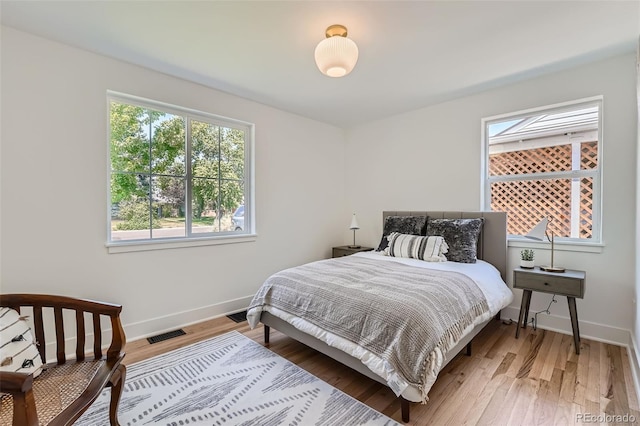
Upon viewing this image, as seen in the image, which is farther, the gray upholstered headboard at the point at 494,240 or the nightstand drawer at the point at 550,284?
the gray upholstered headboard at the point at 494,240

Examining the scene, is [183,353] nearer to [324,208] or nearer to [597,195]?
[324,208]

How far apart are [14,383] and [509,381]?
2564 mm

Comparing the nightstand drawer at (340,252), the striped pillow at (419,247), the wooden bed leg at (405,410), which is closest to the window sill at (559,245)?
the striped pillow at (419,247)

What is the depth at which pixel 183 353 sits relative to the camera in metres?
2.37

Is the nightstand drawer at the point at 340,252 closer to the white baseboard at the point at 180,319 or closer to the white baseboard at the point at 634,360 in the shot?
the white baseboard at the point at 180,319

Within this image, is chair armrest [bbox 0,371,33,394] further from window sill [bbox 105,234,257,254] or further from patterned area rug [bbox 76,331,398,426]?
window sill [bbox 105,234,257,254]

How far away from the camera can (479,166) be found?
128 inches

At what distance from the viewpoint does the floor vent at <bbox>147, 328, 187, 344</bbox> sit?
2.60 metres

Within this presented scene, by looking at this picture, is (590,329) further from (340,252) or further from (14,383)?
(14,383)

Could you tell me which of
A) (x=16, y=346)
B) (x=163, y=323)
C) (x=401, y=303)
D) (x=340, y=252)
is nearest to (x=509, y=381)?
(x=401, y=303)

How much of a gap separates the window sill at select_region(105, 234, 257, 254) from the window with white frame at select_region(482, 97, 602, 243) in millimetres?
2832

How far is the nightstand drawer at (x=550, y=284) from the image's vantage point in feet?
7.68

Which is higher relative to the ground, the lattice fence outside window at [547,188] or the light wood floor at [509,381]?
the lattice fence outside window at [547,188]

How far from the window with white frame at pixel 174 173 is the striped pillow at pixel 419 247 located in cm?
174
